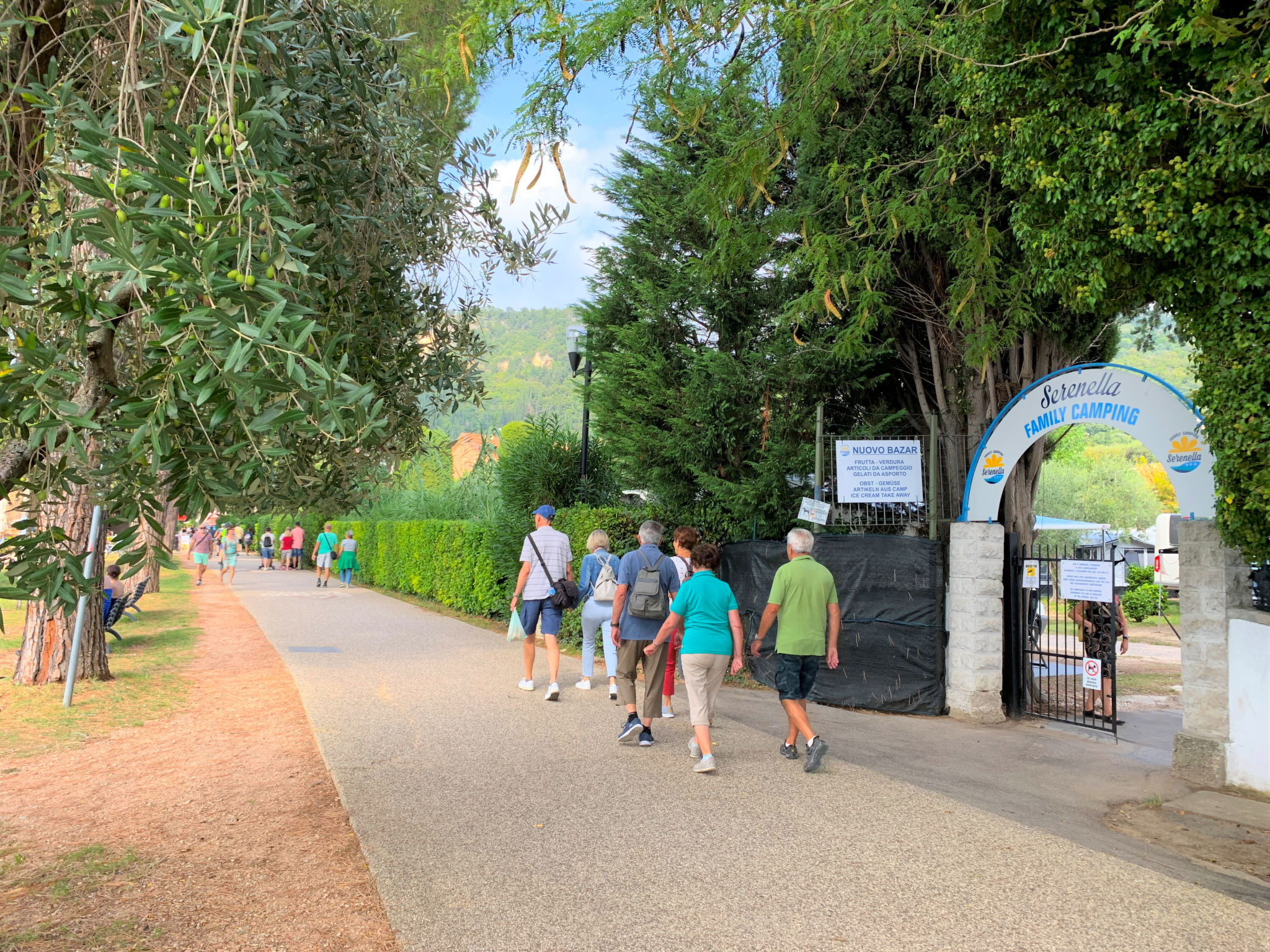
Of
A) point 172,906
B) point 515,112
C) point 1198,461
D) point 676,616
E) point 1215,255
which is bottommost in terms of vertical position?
point 172,906

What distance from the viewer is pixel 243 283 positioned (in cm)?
234

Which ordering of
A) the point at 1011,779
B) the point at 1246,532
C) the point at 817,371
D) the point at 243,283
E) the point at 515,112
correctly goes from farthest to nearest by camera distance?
the point at 817,371 < the point at 1011,779 < the point at 515,112 < the point at 1246,532 < the point at 243,283

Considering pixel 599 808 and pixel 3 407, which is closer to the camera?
pixel 3 407

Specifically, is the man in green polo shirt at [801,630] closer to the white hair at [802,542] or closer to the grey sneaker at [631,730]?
the white hair at [802,542]

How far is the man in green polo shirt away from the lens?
22.7 feet

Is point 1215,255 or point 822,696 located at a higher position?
point 1215,255

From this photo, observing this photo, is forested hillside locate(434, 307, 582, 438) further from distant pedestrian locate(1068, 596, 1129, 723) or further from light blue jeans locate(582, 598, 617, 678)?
distant pedestrian locate(1068, 596, 1129, 723)

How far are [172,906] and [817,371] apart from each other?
30.1 ft

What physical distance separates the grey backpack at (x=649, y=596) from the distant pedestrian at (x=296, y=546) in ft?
97.4

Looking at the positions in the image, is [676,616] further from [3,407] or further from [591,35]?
[3,407]

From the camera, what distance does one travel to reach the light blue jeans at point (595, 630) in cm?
976

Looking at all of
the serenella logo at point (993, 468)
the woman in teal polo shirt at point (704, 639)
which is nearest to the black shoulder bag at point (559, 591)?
the woman in teal polo shirt at point (704, 639)

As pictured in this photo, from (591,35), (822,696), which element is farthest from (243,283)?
(822,696)

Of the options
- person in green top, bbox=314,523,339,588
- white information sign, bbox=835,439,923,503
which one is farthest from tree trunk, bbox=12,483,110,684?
person in green top, bbox=314,523,339,588
